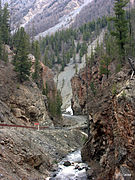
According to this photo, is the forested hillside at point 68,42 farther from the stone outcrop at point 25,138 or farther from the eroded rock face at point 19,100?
the stone outcrop at point 25,138

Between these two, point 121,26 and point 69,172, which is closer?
point 69,172

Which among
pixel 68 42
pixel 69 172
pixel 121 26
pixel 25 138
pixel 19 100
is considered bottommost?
pixel 69 172

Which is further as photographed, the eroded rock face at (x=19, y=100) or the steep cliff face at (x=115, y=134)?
the eroded rock face at (x=19, y=100)

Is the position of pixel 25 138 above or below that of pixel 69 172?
above

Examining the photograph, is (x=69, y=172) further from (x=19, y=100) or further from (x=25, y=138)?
(x=19, y=100)

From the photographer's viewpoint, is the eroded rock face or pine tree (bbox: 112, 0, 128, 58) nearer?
pine tree (bbox: 112, 0, 128, 58)

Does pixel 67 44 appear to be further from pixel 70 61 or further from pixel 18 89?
pixel 18 89

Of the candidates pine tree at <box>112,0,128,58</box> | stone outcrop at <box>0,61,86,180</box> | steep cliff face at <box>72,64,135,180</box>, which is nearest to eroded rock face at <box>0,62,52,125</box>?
stone outcrop at <box>0,61,86,180</box>

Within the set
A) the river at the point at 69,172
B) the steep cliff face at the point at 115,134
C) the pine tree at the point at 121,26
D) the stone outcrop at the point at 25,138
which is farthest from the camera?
the pine tree at the point at 121,26

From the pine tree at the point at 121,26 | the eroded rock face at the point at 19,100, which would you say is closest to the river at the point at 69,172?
the eroded rock face at the point at 19,100

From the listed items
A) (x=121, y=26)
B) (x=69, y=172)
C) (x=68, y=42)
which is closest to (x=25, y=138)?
(x=69, y=172)

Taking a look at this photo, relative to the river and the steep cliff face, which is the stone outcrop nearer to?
the river

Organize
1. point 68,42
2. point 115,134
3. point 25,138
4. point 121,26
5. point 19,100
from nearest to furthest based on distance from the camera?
1. point 115,134
2. point 25,138
3. point 121,26
4. point 19,100
5. point 68,42

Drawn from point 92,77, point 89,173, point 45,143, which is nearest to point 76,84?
point 92,77
